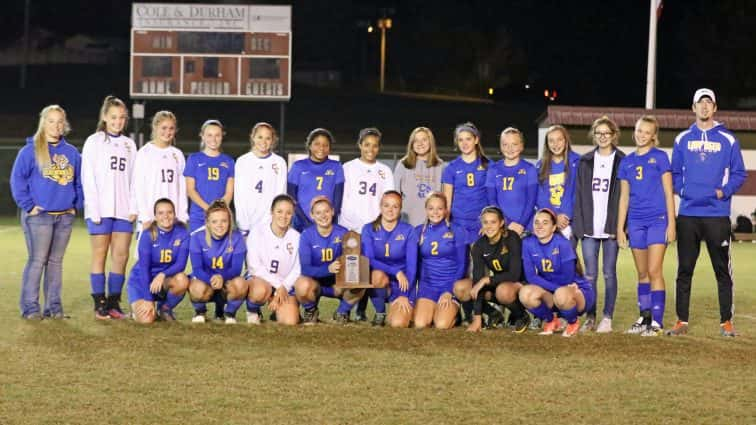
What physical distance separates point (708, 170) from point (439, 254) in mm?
2024

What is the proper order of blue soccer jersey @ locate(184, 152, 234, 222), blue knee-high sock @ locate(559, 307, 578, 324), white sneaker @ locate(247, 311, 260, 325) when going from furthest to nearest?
1. blue soccer jersey @ locate(184, 152, 234, 222)
2. white sneaker @ locate(247, 311, 260, 325)
3. blue knee-high sock @ locate(559, 307, 578, 324)

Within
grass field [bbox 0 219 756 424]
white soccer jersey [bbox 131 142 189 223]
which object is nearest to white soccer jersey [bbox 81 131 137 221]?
white soccer jersey [bbox 131 142 189 223]

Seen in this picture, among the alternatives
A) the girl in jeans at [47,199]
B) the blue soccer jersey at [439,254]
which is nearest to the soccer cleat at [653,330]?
the blue soccer jersey at [439,254]

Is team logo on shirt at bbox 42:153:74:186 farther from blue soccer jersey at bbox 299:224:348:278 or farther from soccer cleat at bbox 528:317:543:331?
soccer cleat at bbox 528:317:543:331

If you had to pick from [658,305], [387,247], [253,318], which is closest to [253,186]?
[253,318]

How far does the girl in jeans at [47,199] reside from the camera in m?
8.52

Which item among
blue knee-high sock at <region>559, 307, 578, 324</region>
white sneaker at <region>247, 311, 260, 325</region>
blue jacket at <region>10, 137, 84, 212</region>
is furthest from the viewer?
white sneaker at <region>247, 311, 260, 325</region>

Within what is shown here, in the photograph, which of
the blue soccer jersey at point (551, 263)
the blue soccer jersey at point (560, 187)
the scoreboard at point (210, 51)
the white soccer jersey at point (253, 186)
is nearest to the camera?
the blue soccer jersey at point (551, 263)

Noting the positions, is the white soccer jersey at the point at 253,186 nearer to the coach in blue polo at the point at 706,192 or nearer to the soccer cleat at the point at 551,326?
the soccer cleat at the point at 551,326

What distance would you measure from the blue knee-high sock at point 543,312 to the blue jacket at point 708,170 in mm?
1236

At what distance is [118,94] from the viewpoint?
2219 inches

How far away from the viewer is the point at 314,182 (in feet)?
30.6

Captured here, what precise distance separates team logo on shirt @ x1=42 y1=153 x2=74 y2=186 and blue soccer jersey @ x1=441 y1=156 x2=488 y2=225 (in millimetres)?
2815

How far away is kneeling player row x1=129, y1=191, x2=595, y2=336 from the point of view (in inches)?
329
